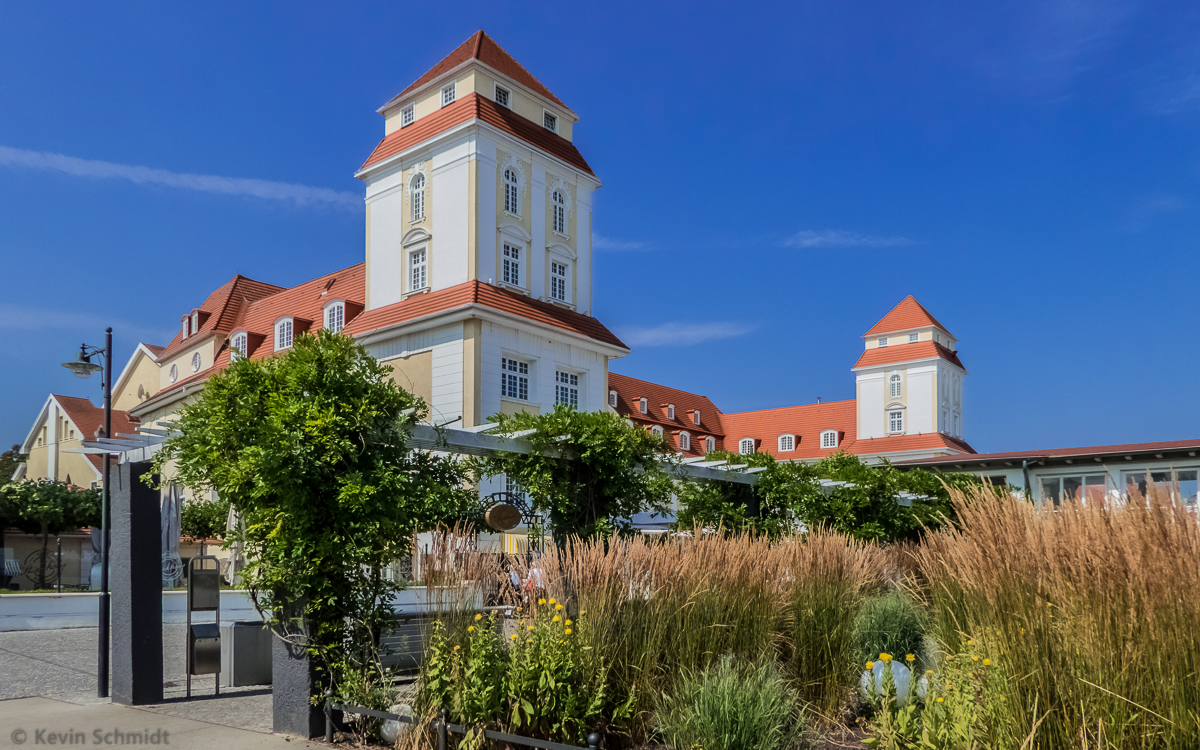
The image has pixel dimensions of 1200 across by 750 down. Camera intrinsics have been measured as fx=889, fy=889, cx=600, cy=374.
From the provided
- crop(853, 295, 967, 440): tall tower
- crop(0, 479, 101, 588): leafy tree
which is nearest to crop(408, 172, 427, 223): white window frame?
crop(0, 479, 101, 588): leafy tree

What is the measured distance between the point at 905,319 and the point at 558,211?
109ft

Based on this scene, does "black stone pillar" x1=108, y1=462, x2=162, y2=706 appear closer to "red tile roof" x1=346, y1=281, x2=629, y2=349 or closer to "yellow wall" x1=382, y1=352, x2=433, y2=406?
"red tile roof" x1=346, y1=281, x2=629, y2=349

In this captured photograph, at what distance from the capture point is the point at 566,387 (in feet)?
97.9

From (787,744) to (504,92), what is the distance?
26.9 metres

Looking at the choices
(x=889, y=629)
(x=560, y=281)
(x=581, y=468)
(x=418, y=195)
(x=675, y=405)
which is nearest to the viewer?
(x=889, y=629)

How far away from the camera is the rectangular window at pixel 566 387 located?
29341 mm

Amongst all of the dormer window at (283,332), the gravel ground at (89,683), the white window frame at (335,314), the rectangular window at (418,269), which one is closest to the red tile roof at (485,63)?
the rectangular window at (418,269)

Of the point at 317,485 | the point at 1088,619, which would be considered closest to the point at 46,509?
the point at 317,485

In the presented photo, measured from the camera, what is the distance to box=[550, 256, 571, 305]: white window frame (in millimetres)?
30422

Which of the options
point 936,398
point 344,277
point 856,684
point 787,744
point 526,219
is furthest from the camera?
point 936,398

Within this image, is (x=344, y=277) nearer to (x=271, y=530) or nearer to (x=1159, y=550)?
(x=271, y=530)

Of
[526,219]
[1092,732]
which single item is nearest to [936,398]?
A: [526,219]

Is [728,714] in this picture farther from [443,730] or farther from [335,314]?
[335,314]

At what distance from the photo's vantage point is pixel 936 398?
5291 centimetres
